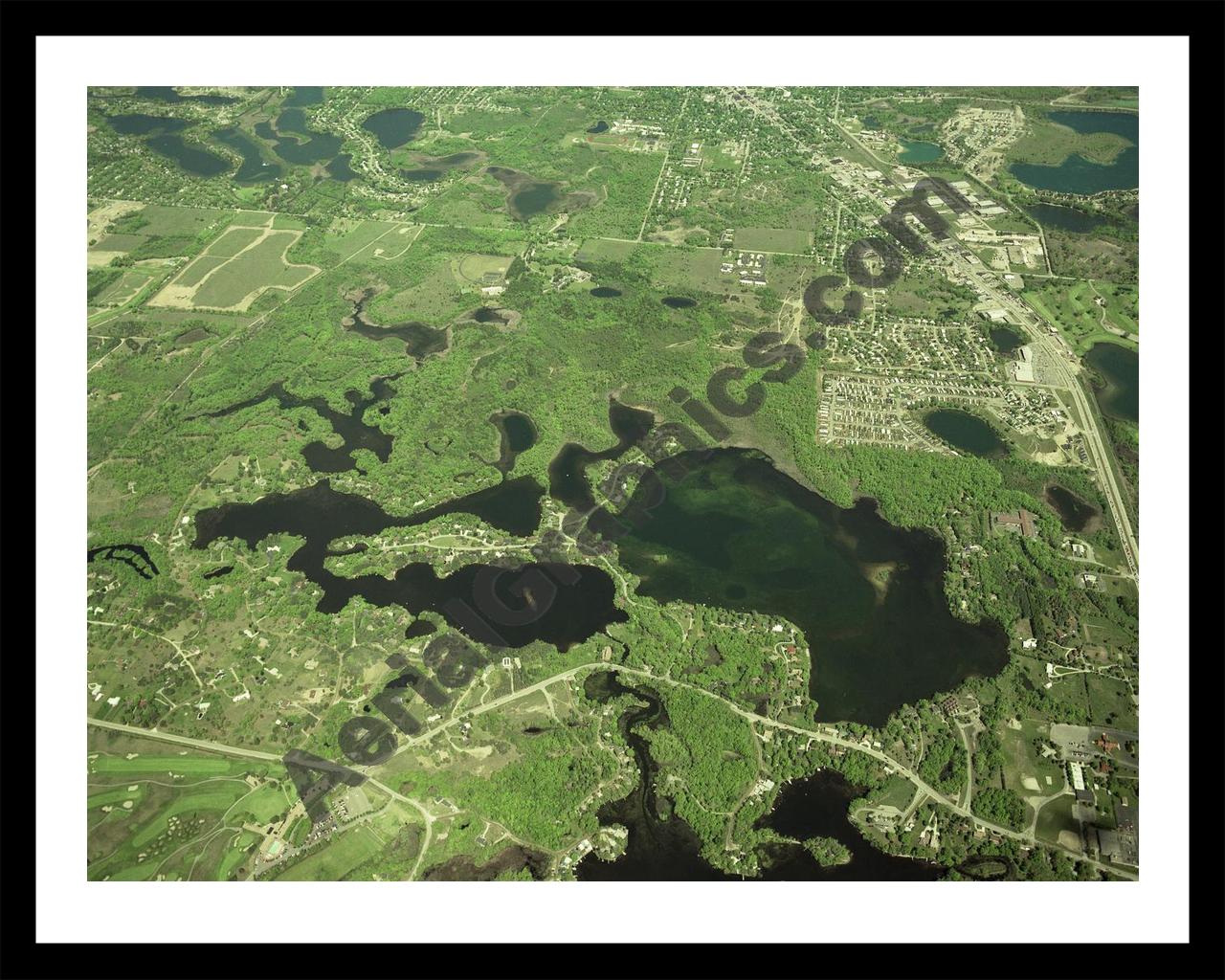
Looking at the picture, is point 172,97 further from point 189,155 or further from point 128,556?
point 128,556

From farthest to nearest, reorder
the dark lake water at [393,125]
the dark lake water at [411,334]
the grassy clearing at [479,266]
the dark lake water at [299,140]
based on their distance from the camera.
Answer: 1. the dark lake water at [393,125]
2. the dark lake water at [299,140]
3. the grassy clearing at [479,266]
4. the dark lake water at [411,334]

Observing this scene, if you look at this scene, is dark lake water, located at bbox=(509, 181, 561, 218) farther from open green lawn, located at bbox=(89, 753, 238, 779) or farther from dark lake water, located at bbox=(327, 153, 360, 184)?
open green lawn, located at bbox=(89, 753, 238, 779)

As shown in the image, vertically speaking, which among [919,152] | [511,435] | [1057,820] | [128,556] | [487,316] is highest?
[919,152]

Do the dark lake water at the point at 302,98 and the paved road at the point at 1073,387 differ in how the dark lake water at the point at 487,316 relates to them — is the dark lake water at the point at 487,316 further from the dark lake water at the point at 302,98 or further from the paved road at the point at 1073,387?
the dark lake water at the point at 302,98

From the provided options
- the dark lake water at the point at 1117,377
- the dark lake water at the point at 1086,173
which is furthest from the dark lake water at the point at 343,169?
the dark lake water at the point at 1117,377

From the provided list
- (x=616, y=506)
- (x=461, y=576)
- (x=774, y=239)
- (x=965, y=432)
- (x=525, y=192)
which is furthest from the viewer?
(x=525, y=192)

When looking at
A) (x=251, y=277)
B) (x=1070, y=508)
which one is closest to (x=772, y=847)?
(x=1070, y=508)
